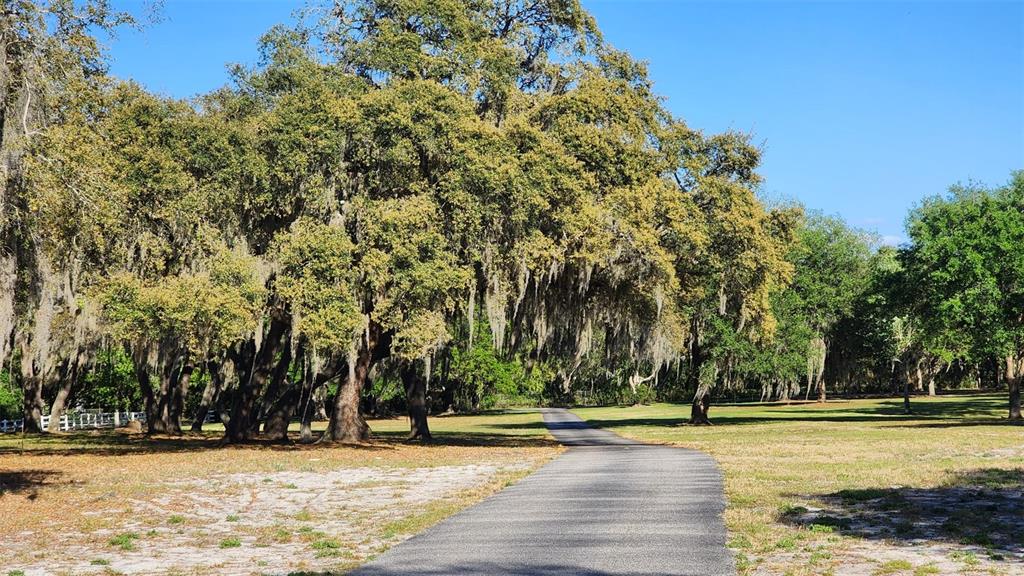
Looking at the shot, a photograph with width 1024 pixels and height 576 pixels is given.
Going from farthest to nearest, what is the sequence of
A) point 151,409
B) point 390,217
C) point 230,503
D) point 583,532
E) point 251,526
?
1. point 151,409
2. point 390,217
3. point 230,503
4. point 251,526
5. point 583,532

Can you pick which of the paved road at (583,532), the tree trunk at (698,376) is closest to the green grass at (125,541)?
the paved road at (583,532)

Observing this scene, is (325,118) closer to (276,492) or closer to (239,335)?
(239,335)

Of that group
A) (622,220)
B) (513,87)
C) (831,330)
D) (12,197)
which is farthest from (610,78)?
(831,330)

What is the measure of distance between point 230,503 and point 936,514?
1097 cm

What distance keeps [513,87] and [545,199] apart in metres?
5.29

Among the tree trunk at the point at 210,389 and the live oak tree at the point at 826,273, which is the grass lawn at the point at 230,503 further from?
the live oak tree at the point at 826,273

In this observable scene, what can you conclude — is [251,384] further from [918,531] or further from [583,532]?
[918,531]

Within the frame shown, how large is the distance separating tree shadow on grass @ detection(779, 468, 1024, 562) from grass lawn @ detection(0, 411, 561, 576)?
548 cm

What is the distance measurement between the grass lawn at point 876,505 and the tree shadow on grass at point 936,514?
0.5 inches

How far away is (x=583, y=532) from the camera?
11883mm

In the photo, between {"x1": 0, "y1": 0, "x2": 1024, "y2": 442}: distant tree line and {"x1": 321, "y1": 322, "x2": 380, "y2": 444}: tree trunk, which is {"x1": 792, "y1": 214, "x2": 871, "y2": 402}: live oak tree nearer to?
{"x1": 0, "y1": 0, "x2": 1024, "y2": 442}: distant tree line

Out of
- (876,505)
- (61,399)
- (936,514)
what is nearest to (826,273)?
(61,399)

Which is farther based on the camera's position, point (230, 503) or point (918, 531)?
point (230, 503)

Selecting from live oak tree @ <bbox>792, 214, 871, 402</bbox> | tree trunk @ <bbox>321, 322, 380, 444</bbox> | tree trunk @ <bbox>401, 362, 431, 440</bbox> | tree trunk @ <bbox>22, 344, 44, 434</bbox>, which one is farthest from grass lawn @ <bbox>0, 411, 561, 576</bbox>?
Result: live oak tree @ <bbox>792, 214, 871, 402</bbox>
